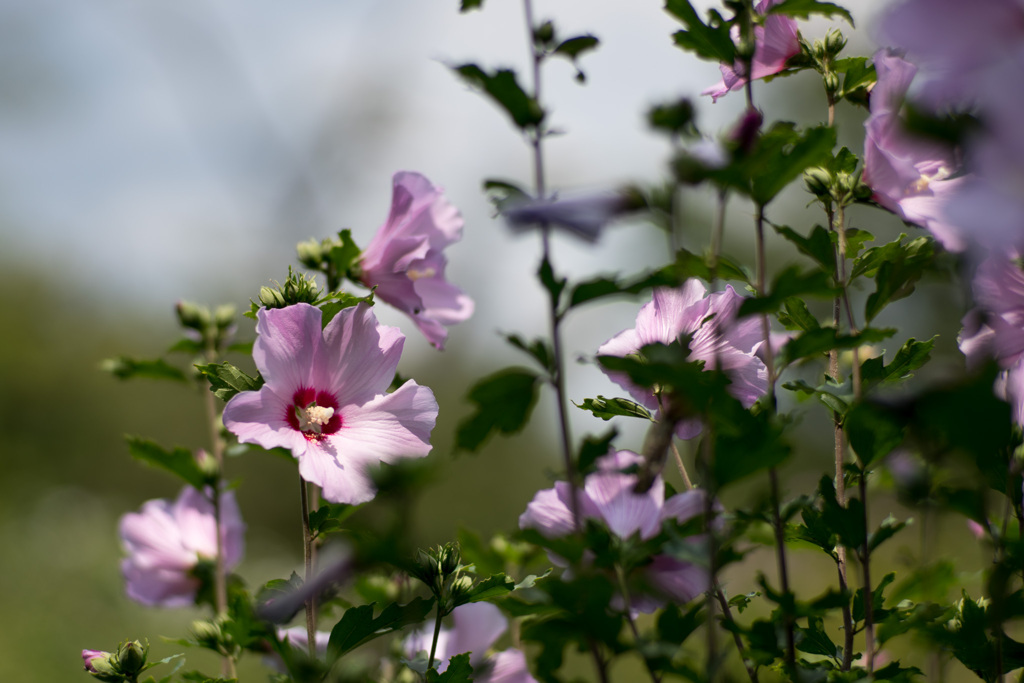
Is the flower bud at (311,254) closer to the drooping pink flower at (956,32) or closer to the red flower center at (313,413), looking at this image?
the red flower center at (313,413)

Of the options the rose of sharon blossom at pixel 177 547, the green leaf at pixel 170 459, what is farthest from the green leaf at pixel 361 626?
the rose of sharon blossom at pixel 177 547

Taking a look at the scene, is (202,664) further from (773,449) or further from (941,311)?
(941,311)

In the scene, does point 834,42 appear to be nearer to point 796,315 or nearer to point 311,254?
point 796,315

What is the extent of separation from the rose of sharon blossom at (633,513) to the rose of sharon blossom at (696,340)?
0.12 metres

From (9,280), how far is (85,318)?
1.00 metres

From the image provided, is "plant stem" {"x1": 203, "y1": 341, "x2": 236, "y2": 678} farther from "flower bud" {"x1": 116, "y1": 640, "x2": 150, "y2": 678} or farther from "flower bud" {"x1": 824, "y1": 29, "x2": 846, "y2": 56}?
"flower bud" {"x1": 824, "y1": 29, "x2": 846, "y2": 56}

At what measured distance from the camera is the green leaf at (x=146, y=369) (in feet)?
3.76

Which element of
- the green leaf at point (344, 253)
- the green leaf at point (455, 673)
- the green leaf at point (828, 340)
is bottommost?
the green leaf at point (455, 673)

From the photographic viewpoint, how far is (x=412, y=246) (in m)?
0.98

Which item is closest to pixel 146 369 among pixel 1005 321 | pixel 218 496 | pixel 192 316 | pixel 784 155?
pixel 192 316

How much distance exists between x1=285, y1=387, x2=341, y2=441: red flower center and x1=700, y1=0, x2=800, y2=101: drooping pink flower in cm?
50

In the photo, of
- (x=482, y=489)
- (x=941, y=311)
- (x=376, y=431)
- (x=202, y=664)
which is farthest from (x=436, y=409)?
(x=482, y=489)

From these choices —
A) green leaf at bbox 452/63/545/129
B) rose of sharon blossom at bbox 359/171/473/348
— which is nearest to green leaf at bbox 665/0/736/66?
green leaf at bbox 452/63/545/129

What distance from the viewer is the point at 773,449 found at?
0.51 metres
